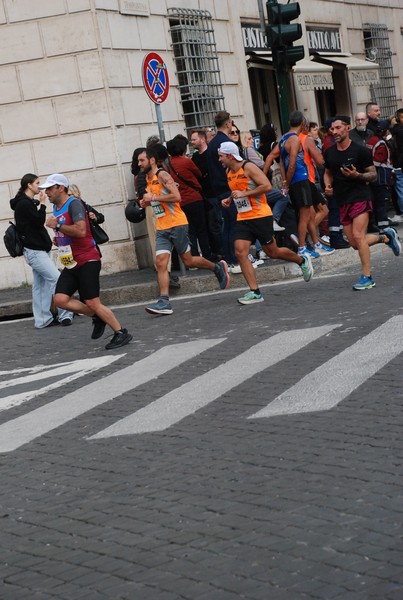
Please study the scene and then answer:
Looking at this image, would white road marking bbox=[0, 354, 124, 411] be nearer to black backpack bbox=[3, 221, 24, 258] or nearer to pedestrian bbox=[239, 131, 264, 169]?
black backpack bbox=[3, 221, 24, 258]

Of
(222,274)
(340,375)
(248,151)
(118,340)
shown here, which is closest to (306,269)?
(222,274)

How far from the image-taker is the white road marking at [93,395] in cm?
885

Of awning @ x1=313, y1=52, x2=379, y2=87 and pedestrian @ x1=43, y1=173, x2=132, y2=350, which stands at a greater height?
awning @ x1=313, y1=52, x2=379, y2=87

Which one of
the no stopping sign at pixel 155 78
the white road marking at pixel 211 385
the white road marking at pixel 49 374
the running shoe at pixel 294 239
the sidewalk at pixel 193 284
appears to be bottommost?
the sidewalk at pixel 193 284

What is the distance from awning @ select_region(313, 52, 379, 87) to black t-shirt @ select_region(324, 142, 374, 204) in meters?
13.2

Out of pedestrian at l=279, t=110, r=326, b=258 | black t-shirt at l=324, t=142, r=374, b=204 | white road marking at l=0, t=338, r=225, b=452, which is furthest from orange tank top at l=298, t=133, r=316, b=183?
white road marking at l=0, t=338, r=225, b=452

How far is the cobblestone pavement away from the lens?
17.5 feet

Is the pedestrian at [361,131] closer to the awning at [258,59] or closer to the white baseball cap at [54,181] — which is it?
the awning at [258,59]

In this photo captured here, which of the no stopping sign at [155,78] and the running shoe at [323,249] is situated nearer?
the no stopping sign at [155,78]

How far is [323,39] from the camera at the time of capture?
88.6 feet

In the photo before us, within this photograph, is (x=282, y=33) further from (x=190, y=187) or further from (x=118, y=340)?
(x=118, y=340)

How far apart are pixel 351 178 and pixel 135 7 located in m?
6.98

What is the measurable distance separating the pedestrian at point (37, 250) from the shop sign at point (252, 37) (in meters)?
8.96

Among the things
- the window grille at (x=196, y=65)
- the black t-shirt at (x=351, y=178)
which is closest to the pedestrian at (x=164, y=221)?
the black t-shirt at (x=351, y=178)
